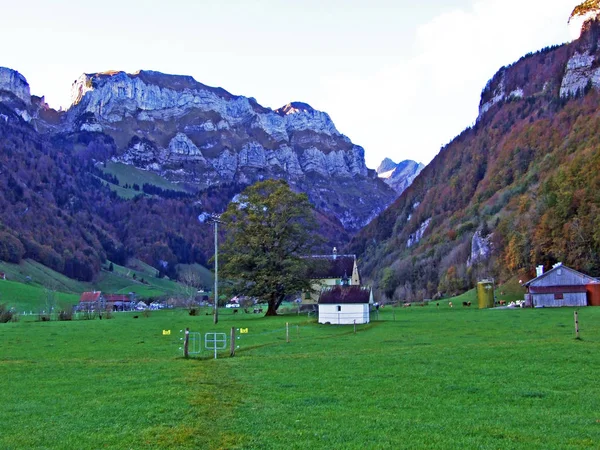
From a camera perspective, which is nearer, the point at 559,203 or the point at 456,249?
the point at 559,203

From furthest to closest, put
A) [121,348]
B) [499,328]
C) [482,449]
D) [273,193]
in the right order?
[273,193], [499,328], [121,348], [482,449]

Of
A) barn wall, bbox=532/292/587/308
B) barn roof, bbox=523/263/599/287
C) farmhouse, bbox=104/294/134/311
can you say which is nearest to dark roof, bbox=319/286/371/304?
barn wall, bbox=532/292/587/308

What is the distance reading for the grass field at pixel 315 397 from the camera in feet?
38.8

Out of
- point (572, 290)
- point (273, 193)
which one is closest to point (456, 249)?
point (572, 290)

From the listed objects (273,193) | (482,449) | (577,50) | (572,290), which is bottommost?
(482,449)

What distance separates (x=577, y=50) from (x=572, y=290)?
153m

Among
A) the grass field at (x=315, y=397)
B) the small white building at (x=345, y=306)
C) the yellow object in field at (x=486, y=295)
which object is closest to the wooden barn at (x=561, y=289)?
the yellow object in field at (x=486, y=295)

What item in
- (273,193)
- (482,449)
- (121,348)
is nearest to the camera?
(482,449)

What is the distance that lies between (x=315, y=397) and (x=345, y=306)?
3692cm

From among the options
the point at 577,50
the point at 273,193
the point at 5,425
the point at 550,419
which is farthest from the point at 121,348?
the point at 577,50

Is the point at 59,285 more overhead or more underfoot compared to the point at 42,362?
more overhead

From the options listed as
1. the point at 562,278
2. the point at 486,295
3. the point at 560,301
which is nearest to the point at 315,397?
the point at 560,301

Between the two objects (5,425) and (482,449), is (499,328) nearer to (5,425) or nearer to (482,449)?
(482,449)

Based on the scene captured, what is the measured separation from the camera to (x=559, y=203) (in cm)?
9681
